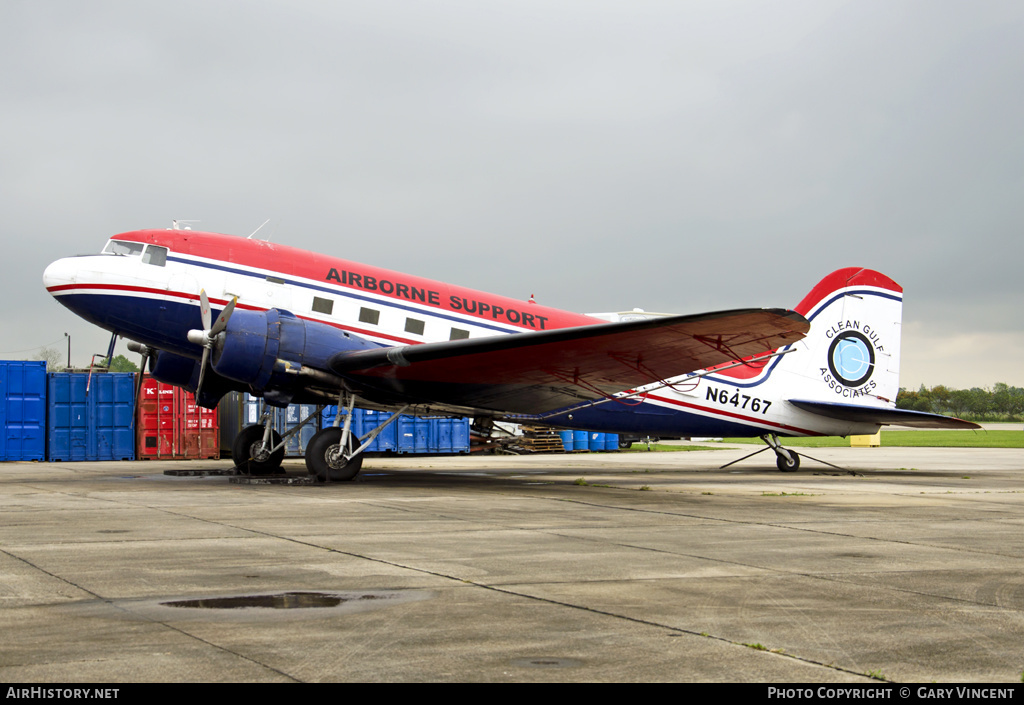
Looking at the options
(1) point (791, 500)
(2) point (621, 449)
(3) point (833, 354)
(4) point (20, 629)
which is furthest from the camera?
(2) point (621, 449)

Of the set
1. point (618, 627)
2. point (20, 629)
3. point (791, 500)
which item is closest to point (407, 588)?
point (618, 627)

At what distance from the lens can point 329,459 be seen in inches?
655

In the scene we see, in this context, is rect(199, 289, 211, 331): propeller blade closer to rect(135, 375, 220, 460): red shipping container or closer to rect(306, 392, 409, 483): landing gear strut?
rect(306, 392, 409, 483): landing gear strut

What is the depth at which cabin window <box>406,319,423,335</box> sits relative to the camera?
59.0 ft

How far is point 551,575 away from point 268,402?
10998 mm

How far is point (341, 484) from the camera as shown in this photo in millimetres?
16797

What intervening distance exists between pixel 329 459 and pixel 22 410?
16.3 metres

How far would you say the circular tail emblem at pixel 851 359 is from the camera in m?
22.3

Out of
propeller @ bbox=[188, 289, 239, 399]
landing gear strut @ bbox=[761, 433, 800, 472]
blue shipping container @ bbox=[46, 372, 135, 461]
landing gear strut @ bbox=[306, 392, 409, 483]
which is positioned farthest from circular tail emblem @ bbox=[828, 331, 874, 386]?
blue shipping container @ bbox=[46, 372, 135, 461]

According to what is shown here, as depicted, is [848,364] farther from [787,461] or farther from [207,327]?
[207,327]

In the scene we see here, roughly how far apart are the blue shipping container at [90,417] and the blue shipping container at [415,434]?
6792mm

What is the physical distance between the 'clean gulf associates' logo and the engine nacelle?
12.1m
